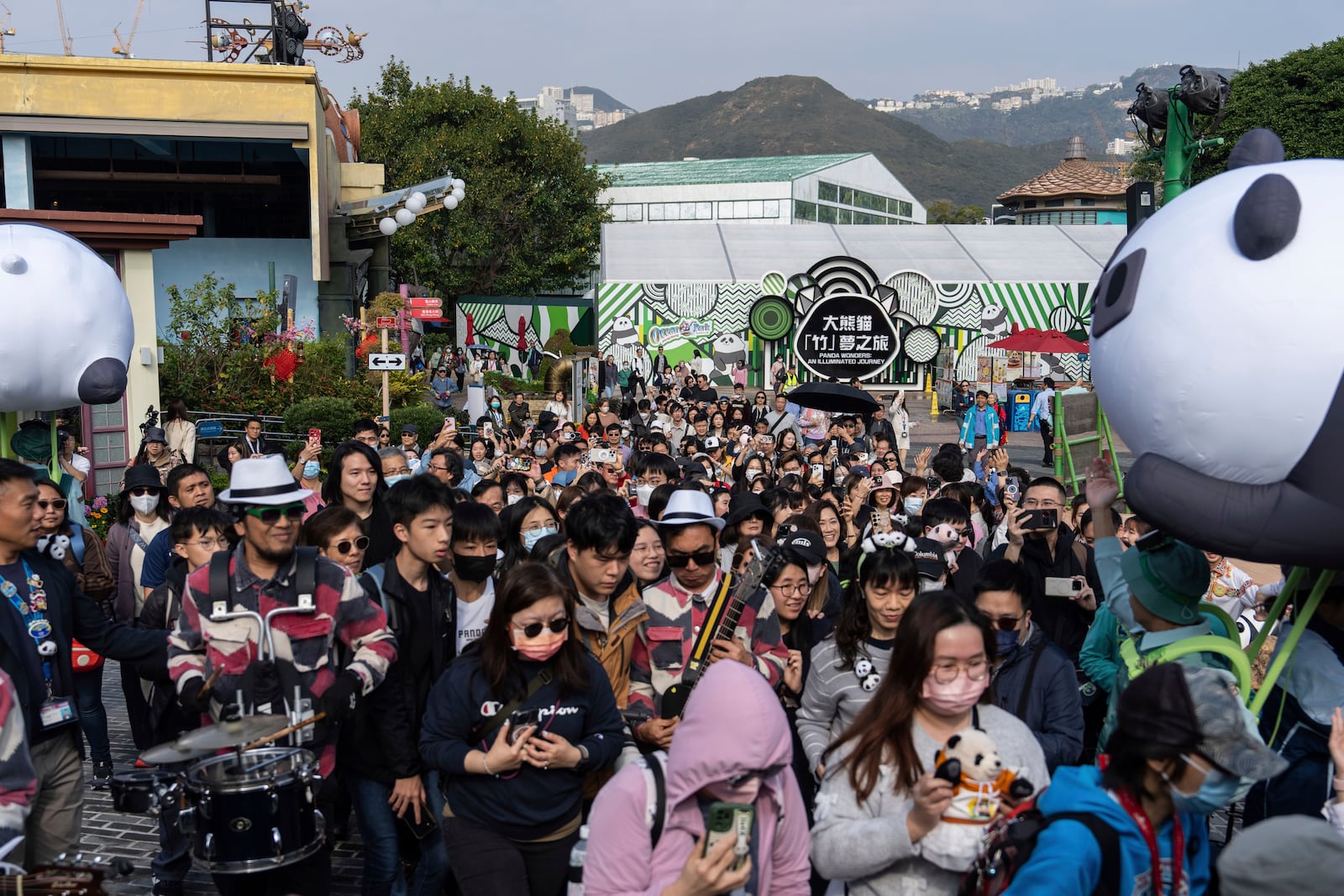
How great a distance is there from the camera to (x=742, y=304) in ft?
115

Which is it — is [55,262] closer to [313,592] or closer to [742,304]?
[313,592]

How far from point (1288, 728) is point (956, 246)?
3592 centimetres

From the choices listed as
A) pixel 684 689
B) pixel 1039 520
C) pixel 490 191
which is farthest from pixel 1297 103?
pixel 684 689

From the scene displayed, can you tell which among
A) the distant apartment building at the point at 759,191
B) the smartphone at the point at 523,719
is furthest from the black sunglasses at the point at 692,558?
the distant apartment building at the point at 759,191

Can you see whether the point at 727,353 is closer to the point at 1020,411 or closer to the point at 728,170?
the point at 1020,411

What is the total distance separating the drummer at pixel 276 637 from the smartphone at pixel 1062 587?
307 cm

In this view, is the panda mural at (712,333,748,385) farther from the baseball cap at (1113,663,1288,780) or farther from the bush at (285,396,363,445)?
the baseball cap at (1113,663,1288,780)

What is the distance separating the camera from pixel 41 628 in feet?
14.5

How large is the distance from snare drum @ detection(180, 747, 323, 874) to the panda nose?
2.99 metres

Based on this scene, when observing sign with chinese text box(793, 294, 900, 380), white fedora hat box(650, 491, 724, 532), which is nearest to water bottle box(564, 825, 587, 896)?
white fedora hat box(650, 491, 724, 532)

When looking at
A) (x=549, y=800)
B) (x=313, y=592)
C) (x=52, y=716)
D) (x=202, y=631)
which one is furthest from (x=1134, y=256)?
(x=52, y=716)

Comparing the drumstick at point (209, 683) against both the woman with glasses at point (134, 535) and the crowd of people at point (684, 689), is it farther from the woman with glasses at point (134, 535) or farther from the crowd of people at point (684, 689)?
the woman with glasses at point (134, 535)

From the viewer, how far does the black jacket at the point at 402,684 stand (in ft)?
15.2

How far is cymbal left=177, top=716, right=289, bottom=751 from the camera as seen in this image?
366 centimetres
